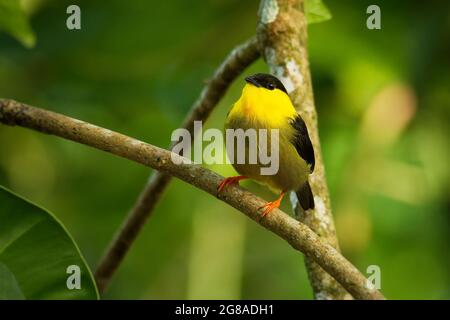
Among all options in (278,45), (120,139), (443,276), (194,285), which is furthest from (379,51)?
(120,139)

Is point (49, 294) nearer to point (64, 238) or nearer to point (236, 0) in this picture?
point (64, 238)

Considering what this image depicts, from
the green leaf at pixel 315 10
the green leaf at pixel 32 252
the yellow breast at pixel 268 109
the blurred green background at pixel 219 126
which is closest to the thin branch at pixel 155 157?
the green leaf at pixel 32 252

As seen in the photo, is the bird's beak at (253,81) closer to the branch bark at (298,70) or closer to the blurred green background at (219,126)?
the branch bark at (298,70)

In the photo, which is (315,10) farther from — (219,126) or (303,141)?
(219,126)

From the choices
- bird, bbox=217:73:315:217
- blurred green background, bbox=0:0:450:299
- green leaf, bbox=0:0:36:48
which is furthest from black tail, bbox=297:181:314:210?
blurred green background, bbox=0:0:450:299

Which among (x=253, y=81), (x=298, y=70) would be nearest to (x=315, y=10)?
(x=298, y=70)

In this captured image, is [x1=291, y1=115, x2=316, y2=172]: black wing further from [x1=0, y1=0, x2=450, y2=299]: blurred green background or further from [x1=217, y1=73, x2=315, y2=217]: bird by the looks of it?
[x1=0, y1=0, x2=450, y2=299]: blurred green background
